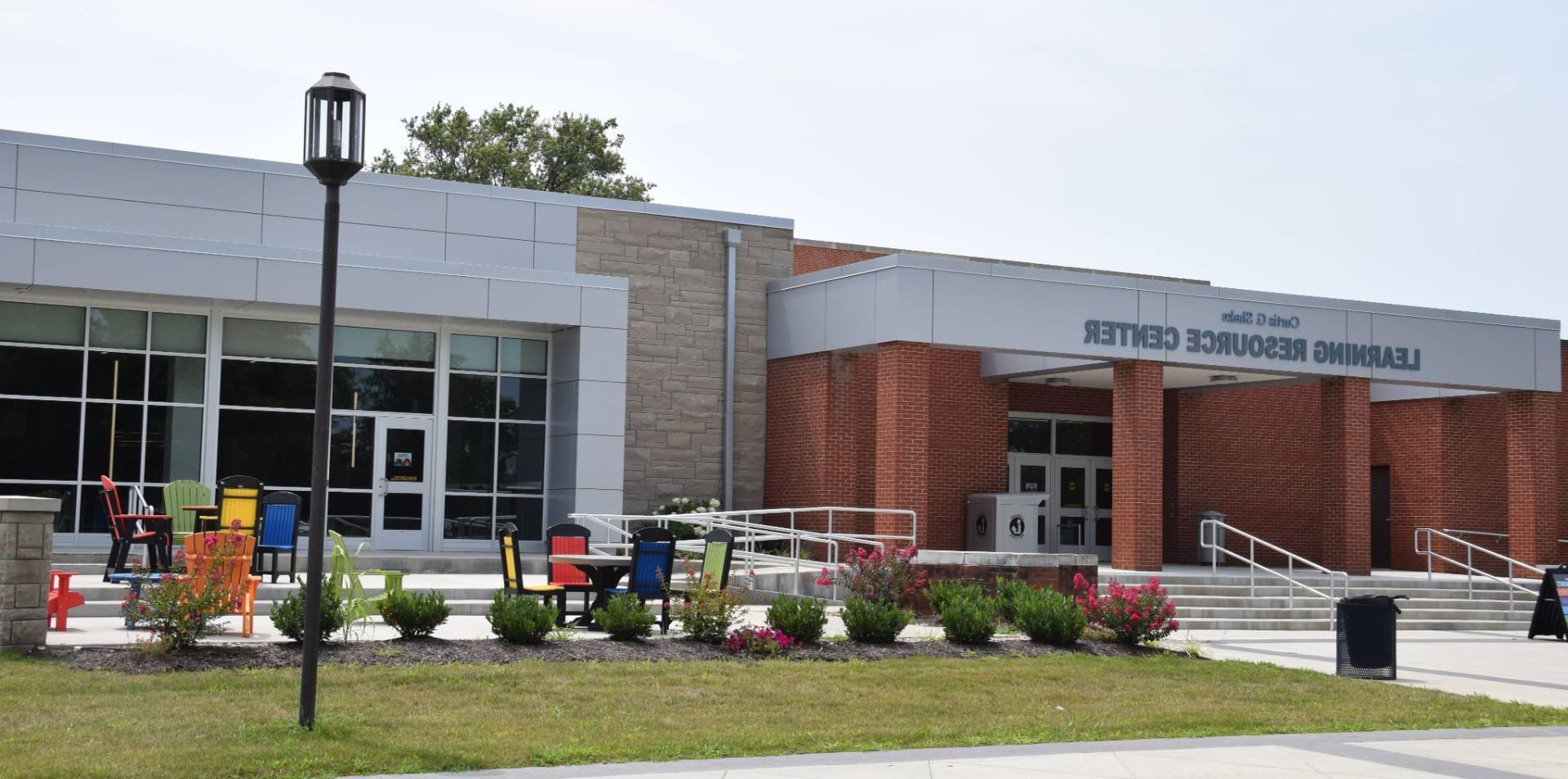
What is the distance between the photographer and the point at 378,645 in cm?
1333

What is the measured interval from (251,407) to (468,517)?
12.7 feet

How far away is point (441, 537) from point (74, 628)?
10419 millimetres

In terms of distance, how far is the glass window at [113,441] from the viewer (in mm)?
22891

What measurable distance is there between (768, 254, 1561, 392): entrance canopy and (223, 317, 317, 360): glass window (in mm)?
8196

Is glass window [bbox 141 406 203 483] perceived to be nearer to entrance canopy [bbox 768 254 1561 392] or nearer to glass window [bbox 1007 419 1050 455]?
entrance canopy [bbox 768 254 1561 392]

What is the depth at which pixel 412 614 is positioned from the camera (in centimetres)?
1378

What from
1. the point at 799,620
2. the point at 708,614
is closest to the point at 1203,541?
the point at 799,620

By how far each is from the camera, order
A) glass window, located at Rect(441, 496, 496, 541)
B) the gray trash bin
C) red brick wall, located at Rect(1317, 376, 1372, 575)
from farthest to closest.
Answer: the gray trash bin, red brick wall, located at Rect(1317, 376, 1372, 575), glass window, located at Rect(441, 496, 496, 541)

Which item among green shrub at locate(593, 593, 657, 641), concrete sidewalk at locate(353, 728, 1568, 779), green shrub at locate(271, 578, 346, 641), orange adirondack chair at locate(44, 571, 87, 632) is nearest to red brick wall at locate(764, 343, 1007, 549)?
green shrub at locate(593, 593, 657, 641)

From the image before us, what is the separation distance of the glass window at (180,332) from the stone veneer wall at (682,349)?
6304 mm

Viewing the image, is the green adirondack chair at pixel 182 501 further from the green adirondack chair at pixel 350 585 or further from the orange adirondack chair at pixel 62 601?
the green adirondack chair at pixel 350 585

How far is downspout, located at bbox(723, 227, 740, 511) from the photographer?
27.4m

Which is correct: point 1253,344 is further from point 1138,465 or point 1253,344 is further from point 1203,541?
point 1203,541

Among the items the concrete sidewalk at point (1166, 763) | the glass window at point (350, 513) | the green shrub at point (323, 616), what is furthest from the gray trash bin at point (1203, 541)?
the green shrub at point (323, 616)
